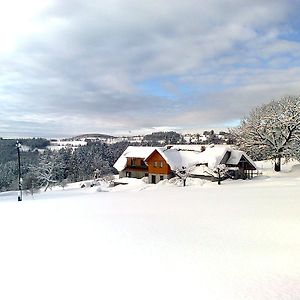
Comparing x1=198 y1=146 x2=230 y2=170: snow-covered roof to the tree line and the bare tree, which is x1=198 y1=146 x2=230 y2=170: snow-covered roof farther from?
the tree line

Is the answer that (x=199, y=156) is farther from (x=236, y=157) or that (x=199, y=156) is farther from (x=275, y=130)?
(x=275, y=130)

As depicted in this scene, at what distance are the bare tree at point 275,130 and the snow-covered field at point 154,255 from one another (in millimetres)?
27385

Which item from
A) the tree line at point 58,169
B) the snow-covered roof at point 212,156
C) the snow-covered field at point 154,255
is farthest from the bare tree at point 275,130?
the tree line at point 58,169

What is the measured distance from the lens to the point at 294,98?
143 feet

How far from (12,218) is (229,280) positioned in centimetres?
1204

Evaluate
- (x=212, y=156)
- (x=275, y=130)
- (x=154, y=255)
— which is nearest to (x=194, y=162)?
(x=212, y=156)

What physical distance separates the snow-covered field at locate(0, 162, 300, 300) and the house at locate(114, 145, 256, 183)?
26642mm

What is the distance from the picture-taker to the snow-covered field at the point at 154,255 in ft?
23.2

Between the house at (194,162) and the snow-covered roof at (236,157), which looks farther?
the snow-covered roof at (236,157)

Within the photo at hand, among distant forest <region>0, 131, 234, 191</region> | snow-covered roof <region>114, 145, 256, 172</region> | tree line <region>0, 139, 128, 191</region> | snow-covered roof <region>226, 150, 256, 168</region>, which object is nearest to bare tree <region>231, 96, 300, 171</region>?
snow-covered roof <region>226, 150, 256, 168</region>

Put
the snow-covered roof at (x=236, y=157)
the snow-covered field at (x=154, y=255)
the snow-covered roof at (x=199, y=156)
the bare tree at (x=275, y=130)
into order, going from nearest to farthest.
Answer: the snow-covered field at (x=154, y=255)
the bare tree at (x=275, y=130)
the snow-covered roof at (x=199, y=156)
the snow-covered roof at (x=236, y=157)

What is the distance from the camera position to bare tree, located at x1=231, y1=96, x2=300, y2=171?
40.6 metres

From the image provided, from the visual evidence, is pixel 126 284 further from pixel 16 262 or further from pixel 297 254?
pixel 297 254

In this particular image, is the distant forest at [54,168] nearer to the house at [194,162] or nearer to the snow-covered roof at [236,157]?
the house at [194,162]
